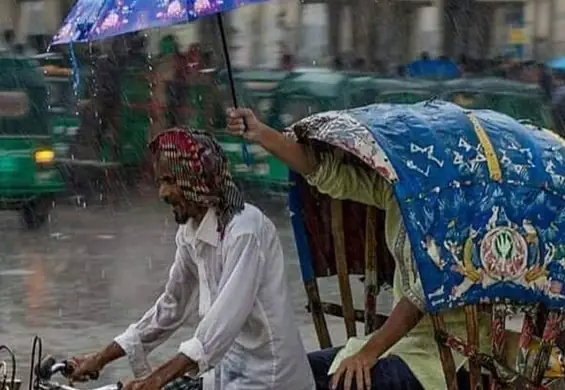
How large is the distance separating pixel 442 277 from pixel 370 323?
0.80m

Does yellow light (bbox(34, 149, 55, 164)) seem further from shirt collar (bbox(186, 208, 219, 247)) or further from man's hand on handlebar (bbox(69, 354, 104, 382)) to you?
shirt collar (bbox(186, 208, 219, 247))

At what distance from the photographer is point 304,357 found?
3.87 metres

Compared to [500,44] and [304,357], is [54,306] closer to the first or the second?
[304,357]

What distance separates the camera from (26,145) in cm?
1423

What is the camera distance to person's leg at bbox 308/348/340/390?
162 inches

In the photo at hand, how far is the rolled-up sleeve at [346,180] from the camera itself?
13.8 ft

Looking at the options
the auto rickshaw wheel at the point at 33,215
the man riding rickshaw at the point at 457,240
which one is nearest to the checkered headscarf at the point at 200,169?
the man riding rickshaw at the point at 457,240

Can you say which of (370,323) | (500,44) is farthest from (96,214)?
(370,323)

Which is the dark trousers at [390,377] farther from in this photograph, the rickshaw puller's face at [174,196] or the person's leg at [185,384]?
the rickshaw puller's face at [174,196]

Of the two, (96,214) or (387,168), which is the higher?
(387,168)

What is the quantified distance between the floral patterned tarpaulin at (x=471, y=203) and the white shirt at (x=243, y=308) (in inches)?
14.3

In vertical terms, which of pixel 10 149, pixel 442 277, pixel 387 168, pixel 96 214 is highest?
pixel 387 168

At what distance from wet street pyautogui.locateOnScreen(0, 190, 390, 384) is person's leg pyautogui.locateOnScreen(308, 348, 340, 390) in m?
1.44

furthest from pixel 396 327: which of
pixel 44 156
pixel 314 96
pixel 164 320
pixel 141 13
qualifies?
pixel 314 96
